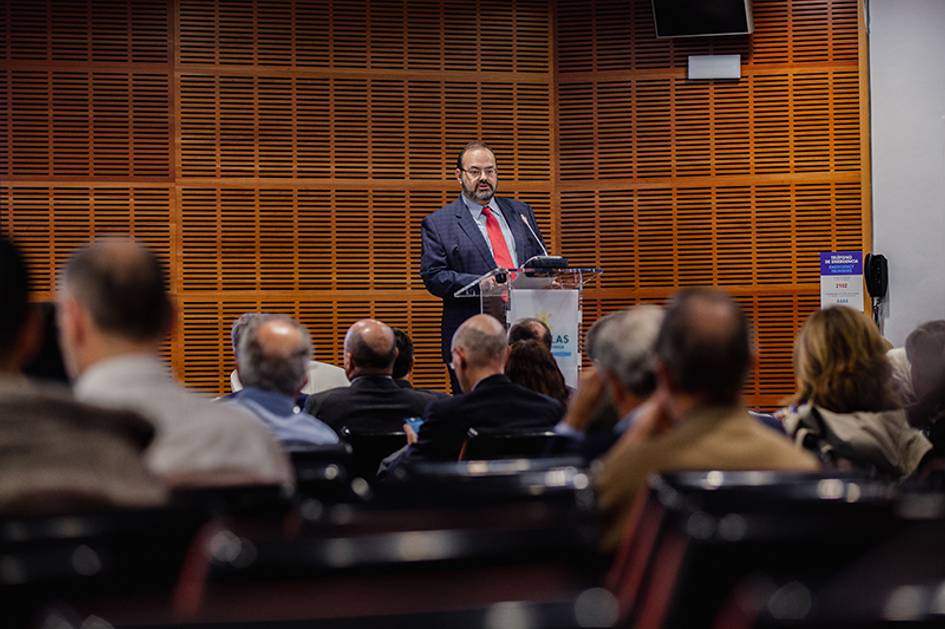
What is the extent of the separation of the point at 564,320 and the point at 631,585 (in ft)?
14.9

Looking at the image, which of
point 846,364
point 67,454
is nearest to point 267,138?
point 846,364

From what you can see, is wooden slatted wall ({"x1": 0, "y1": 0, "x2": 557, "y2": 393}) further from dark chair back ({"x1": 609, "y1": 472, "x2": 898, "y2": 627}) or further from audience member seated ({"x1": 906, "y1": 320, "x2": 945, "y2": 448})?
dark chair back ({"x1": 609, "y1": 472, "x2": 898, "y2": 627})

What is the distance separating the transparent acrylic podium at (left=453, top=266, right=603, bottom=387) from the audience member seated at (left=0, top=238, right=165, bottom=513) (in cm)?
416

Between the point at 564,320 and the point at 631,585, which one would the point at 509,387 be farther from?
the point at 631,585

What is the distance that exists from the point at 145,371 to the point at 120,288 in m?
0.17

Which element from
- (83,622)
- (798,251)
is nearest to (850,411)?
(83,622)

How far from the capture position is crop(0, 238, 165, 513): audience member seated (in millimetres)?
1736

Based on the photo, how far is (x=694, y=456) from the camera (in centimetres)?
232

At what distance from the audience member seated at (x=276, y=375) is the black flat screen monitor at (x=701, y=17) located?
6234 millimetres

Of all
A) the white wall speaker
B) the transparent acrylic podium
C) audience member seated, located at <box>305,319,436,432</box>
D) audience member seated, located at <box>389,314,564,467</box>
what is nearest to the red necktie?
the transparent acrylic podium

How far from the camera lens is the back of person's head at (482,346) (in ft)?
14.9

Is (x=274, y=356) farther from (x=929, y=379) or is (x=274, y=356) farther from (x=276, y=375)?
(x=929, y=379)

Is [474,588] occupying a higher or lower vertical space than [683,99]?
lower

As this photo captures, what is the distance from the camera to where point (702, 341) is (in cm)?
244
